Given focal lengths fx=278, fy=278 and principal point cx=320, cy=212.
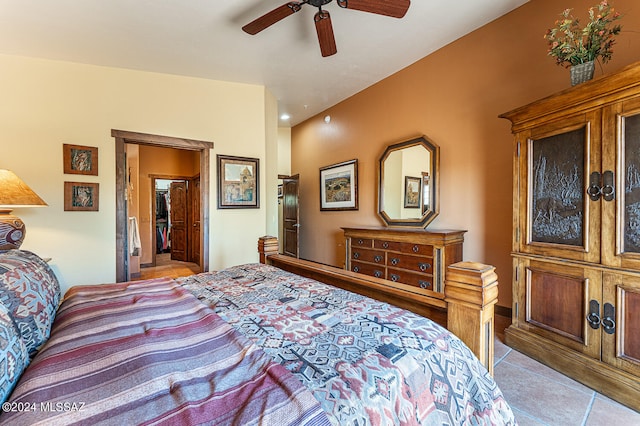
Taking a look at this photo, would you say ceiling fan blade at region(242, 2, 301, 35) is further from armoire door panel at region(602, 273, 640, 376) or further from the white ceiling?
armoire door panel at region(602, 273, 640, 376)

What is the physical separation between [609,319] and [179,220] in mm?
7104

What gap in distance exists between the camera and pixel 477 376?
0.96 m

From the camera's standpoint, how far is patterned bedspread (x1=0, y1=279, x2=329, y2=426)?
23.7 inches

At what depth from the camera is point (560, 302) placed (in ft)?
6.50

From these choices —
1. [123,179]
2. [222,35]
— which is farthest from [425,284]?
[123,179]

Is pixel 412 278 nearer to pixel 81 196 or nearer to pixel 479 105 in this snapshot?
pixel 479 105

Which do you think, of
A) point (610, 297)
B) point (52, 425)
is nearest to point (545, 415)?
point (610, 297)

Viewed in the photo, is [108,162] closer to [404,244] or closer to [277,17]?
[277,17]

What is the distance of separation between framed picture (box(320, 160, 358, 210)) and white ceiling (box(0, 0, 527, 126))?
154 centimetres

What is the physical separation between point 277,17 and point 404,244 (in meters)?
2.53

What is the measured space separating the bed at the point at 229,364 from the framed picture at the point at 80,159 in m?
2.41

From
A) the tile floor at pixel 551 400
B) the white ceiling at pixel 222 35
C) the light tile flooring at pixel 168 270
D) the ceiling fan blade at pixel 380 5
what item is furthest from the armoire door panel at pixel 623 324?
the light tile flooring at pixel 168 270

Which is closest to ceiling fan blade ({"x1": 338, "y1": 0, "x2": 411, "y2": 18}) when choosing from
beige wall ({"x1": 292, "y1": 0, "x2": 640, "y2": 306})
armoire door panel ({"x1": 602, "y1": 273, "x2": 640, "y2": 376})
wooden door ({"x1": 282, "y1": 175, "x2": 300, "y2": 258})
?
beige wall ({"x1": 292, "y1": 0, "x2": 640, "y2": 306})

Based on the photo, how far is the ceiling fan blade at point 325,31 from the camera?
2.11 m
